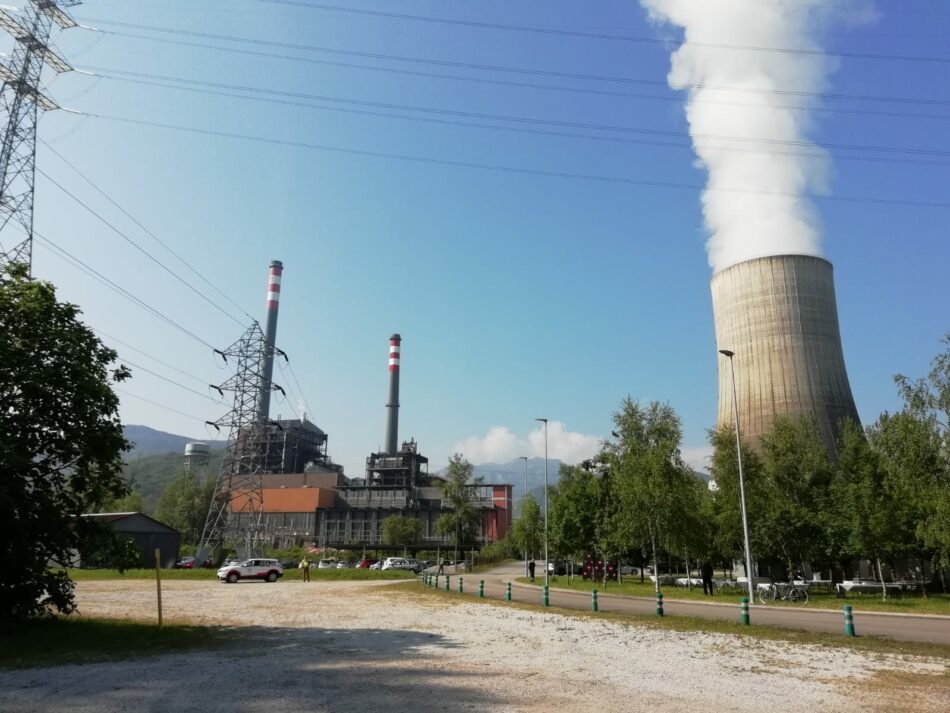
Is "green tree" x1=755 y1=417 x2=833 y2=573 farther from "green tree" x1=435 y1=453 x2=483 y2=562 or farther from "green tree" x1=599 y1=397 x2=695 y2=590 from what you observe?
"green tree" x1=435 y1=453 x2=483 y2=562

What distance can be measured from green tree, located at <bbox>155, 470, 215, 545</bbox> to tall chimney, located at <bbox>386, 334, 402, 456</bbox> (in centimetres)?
3367

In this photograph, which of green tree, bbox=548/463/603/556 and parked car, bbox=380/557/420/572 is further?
parked car, bbox=380/557/420/572

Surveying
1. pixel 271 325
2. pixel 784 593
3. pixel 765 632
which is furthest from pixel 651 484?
pixel 271 325

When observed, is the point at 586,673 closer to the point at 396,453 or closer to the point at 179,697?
the point at 179,697

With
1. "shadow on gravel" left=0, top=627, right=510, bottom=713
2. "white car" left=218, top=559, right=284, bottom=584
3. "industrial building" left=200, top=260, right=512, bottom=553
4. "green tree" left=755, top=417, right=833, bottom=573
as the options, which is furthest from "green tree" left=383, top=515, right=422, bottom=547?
"shadow on gravel" left=0, top=627, right=510, bottom=713

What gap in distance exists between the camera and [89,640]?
14156mm

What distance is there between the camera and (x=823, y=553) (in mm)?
39500

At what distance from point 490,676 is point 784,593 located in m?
25.1

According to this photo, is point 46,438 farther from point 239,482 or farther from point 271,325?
point 271,325

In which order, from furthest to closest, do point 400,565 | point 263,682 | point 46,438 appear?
point 400,565
point 46,438
point 263,682

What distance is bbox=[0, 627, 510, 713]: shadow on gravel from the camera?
845 cm

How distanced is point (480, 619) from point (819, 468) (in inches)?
1397

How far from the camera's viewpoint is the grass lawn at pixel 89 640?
12.1 metres

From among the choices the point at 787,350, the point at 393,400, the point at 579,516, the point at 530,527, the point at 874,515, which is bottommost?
the point at 530,527
